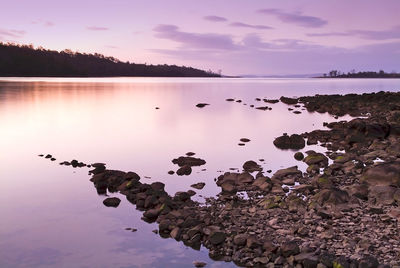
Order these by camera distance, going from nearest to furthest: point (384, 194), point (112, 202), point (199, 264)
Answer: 1. point (199, 264)
2. point (384, 194)
3. point (112, 202)

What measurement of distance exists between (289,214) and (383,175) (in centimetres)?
462

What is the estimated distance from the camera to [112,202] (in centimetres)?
1295

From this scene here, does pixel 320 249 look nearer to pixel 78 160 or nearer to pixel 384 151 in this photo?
pixel 384 151

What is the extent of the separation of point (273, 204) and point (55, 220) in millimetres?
6935

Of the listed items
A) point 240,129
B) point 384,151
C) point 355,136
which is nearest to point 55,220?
point 384,151

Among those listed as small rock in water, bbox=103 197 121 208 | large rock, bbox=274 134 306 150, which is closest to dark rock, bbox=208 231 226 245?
small rock in water, bbox=103 197 121 208

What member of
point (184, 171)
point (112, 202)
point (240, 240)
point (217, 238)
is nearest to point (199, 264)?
point (217, 238)

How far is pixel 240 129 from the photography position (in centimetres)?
3234

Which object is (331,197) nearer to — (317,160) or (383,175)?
(383,175)

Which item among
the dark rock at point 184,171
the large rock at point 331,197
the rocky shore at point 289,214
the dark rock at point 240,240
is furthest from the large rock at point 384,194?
the dark rock at point 184,171

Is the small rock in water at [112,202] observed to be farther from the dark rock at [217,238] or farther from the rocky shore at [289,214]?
the dark rock at [217,238]

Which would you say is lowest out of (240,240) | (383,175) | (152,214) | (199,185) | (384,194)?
(152,214)

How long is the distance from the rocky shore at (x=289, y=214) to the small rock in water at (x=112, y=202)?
1.5 inches

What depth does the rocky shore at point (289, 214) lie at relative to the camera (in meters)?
8.27
